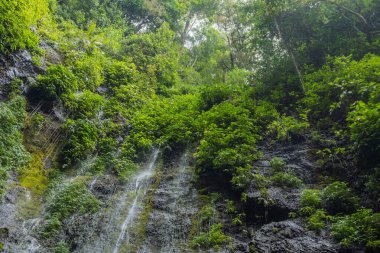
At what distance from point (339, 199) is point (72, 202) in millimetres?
7171

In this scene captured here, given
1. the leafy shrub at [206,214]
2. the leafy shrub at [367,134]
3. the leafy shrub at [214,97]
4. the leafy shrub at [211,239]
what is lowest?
the leafy shrub at [211,239]

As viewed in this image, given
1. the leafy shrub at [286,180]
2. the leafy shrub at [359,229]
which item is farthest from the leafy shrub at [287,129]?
the leafy shrub at [359,229]

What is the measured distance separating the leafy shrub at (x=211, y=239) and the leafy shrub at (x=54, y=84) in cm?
744

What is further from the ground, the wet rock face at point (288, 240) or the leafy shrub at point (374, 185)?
the leafy shrub at point (374, 185)

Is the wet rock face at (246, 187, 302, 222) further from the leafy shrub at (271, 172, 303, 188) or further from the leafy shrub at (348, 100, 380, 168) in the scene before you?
the leafy shrub at (348, 100, 380, 168)

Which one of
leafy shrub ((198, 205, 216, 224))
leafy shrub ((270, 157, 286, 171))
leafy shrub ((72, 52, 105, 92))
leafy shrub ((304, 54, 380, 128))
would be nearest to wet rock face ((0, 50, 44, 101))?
leafy shrub ((72, 52, 105, 92))

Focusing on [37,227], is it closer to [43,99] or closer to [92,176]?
[92,176]

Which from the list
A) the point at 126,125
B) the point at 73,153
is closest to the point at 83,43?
the point at 126,125

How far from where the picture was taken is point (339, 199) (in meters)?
7.60

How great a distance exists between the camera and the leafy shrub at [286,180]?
8.79 meters

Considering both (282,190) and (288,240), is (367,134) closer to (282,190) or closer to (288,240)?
(282,190)

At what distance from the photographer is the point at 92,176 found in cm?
1088

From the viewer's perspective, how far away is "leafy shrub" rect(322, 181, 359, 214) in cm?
746

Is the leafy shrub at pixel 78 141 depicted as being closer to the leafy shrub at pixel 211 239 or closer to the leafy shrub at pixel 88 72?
the leafy shrub at pixel 88 72
